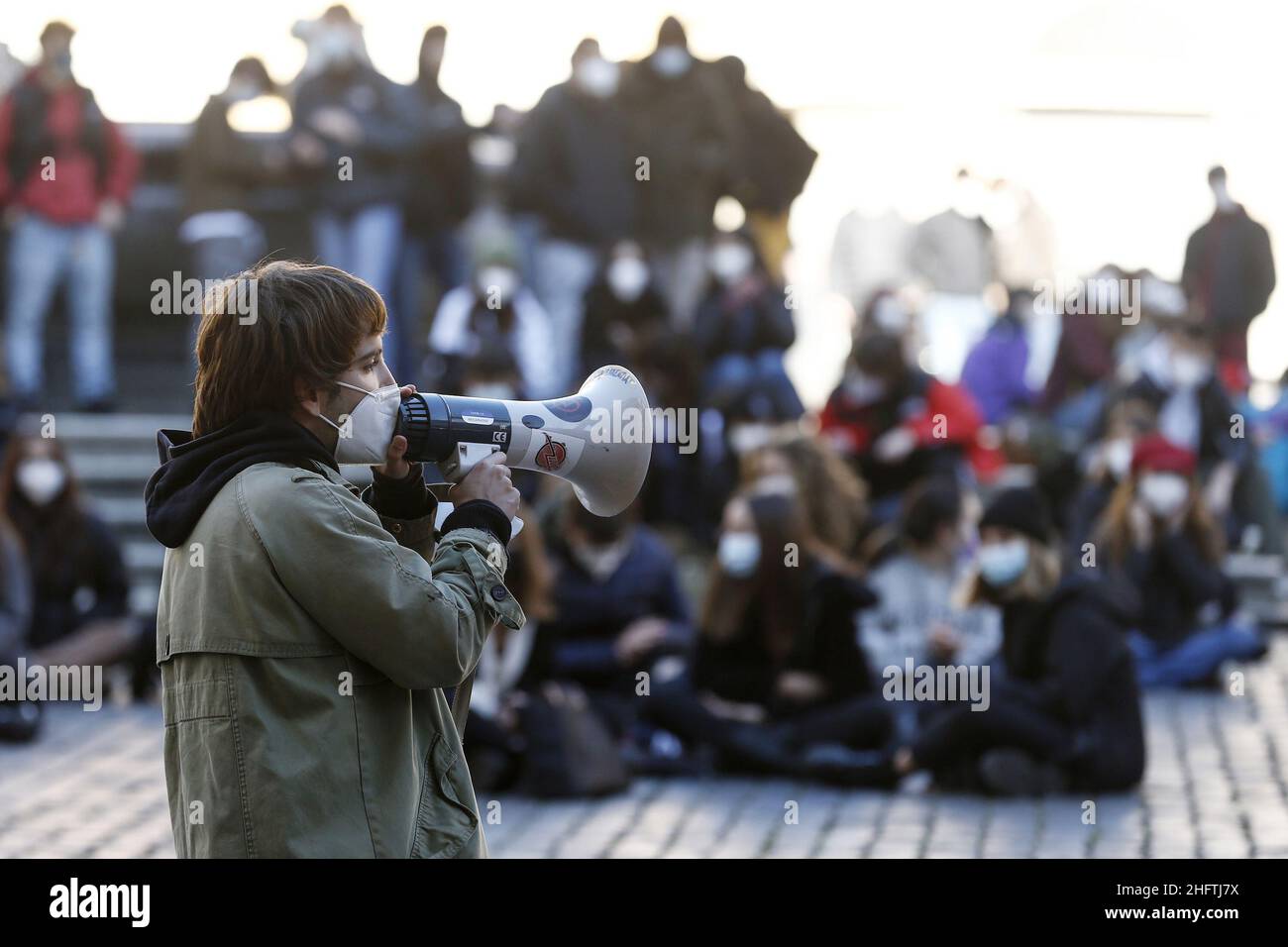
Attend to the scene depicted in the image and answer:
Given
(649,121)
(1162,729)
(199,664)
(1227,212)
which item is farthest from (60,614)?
(1227,212)

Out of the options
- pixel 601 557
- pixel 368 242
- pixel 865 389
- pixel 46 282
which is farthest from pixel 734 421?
pixel 46 282

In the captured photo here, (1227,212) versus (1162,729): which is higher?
(1227,212)

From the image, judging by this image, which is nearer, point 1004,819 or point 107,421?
point 1004,819

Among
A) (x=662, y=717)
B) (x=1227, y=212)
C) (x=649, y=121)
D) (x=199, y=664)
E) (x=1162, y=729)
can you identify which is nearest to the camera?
(x=199, y=664)

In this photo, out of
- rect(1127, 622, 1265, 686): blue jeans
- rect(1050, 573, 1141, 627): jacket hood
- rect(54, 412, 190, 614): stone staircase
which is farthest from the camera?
rect(54, 412, 190, 614): stone staircase

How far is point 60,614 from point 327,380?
7.11 m

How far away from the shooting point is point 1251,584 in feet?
39.1

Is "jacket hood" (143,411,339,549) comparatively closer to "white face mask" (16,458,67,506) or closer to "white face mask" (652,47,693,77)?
"white face mask" (16,458,67,506)

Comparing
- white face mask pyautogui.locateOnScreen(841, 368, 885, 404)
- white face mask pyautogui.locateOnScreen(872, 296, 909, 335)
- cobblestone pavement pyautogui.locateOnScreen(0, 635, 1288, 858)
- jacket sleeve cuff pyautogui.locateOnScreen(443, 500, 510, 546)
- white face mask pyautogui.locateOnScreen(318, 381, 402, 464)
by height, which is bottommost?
cobblestone pavement pyautogui.locateOnScreen(0, 635, 1288, 858)

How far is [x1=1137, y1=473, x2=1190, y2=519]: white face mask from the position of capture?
1015cm

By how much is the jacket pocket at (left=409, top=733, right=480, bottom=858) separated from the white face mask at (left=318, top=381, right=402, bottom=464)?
1.52 feet

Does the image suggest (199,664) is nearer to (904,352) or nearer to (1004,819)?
(1004,819)

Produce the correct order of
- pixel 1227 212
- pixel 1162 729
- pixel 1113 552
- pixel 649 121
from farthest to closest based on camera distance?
pixel 1227 212 < pixel 649 121 < pixel 1113 552 < pixel 1162 729

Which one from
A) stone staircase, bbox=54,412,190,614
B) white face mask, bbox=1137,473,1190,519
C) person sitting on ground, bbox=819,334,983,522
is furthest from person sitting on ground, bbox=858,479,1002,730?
stone staircase, bbox=54,412,190,614
